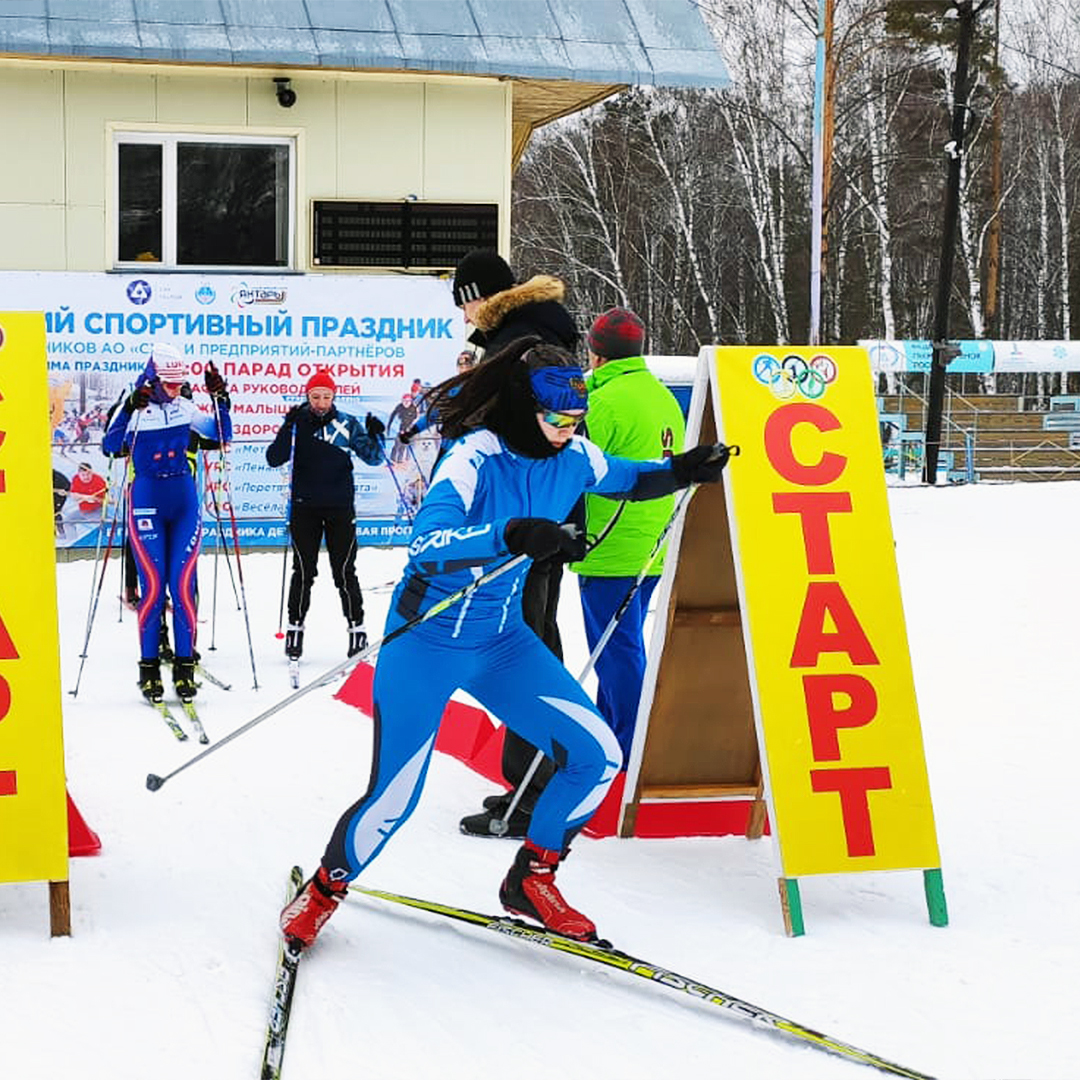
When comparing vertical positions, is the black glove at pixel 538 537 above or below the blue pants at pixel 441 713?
above

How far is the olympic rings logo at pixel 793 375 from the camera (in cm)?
531

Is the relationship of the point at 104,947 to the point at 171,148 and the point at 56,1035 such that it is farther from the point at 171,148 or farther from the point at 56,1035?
the point at 171,148

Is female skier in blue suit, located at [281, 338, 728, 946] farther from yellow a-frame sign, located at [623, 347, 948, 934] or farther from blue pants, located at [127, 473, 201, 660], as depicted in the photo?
blue pants, located at [127, 473, 201, 660]

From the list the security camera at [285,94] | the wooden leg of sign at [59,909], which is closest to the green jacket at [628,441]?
the wooden leg of sign at [59,909]

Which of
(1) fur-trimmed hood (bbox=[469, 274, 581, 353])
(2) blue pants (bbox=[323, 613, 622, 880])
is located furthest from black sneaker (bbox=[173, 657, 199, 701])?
(2) blue pants (bbox=[323, 613, 622, 880])

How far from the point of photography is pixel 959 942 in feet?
15.8

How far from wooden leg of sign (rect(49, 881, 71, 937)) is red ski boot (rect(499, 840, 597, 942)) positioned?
1.24 meters

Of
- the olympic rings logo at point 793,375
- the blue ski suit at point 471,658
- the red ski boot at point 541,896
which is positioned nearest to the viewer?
the blue ski suit at point 471,658

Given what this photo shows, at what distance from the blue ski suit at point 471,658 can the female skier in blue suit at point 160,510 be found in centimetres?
402

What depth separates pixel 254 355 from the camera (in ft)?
47.4

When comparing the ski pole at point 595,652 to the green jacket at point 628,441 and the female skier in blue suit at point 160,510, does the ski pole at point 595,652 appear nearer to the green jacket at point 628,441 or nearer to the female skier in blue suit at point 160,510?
the green jacket at point 628,441

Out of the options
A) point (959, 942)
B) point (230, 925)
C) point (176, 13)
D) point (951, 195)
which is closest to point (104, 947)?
point (230, 925)

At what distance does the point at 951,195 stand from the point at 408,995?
24.0 metres

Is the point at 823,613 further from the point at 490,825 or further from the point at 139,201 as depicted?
the point at 139,201
